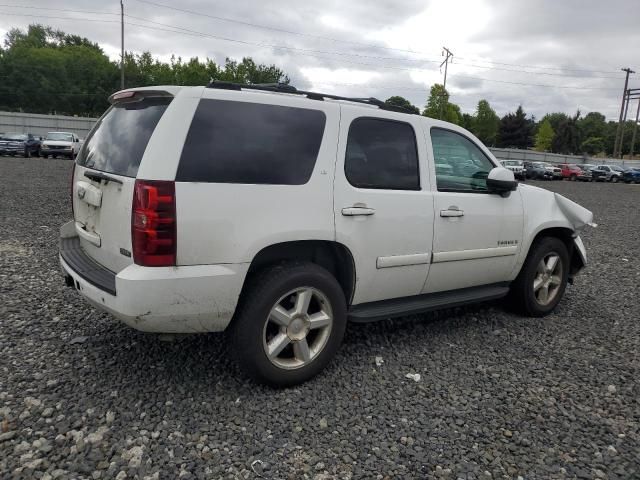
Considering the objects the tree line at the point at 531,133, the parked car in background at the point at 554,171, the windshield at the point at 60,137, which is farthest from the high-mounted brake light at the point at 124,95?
the tree line at the point at 531,133

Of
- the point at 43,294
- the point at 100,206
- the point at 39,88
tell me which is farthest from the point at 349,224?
the point at 39,88

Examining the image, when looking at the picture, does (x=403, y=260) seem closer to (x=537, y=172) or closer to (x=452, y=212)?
(x=452, y=212)

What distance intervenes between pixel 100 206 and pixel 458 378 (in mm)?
2655

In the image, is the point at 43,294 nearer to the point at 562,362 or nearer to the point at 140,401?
the point at 140,401

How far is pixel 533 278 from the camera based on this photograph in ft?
15.3

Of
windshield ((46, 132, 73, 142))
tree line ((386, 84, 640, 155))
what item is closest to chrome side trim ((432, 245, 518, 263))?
windshield ((46, 132, 73, 142))

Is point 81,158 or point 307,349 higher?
point 81,158

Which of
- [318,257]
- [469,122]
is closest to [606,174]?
[469,122]

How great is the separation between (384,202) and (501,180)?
1219 mm

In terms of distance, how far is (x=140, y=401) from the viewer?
2.98 m

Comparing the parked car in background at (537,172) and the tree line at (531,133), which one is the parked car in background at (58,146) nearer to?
the parked car in background at (537,172)

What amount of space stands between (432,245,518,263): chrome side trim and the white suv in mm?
13

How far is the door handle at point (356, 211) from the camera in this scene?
3.25 meters

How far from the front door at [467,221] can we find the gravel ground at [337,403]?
1.91ft
